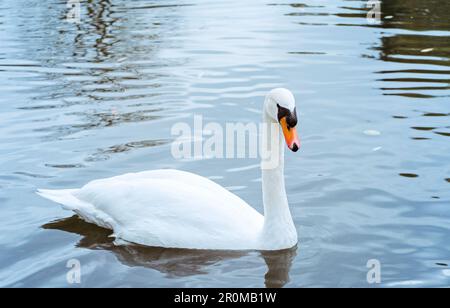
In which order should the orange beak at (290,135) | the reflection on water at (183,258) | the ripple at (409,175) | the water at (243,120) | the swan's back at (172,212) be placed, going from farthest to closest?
the ripple at (409,175)
the swan's back at (172,212)
the water at (243,120)
the reflection on water at (183,258)
the orange beak at (290,135)

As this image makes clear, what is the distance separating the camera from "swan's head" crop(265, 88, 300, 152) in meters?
6.46

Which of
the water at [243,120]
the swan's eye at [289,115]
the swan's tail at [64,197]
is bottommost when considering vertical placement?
the water at [243,120]

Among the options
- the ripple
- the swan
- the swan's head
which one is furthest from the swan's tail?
the ripple

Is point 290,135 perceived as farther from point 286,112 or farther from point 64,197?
point 64,197

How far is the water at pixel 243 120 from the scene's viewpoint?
22.4ft

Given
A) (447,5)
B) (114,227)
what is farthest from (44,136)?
(447,5)

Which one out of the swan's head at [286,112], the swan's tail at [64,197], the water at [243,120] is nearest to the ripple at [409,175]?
the water at [243,120]

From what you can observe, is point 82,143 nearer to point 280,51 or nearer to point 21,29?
point 280,51

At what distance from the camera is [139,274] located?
6.67 m

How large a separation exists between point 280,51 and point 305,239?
9.03 metres

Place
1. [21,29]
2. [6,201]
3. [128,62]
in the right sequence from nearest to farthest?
[6,201] → [128,62] → [21,29]

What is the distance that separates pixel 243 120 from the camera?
11.0 m

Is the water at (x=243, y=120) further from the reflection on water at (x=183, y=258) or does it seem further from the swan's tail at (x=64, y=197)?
the swan's tail at (x=64, y=197)
